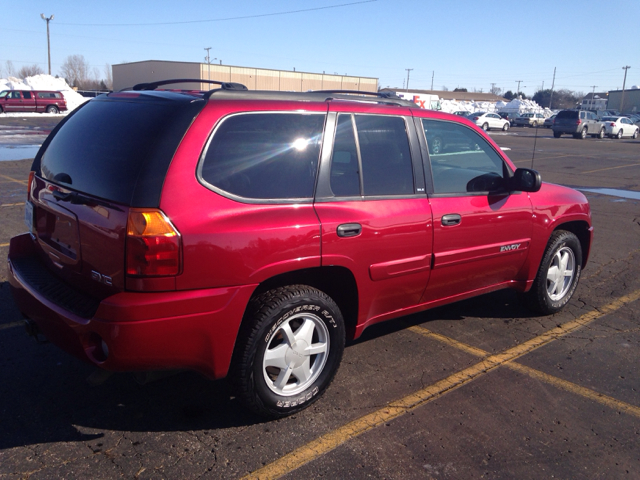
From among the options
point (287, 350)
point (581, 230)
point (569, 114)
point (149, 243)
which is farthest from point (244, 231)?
point (569, 114)

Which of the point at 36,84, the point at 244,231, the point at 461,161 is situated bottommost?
the point at 244,231

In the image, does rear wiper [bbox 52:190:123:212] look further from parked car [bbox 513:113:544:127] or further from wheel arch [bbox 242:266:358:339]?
parked car [bbox 513:113:544:127]

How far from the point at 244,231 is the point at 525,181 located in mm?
2509

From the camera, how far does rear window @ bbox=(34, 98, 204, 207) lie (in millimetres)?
2785

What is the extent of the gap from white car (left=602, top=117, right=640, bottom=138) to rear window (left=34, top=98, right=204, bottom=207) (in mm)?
41691

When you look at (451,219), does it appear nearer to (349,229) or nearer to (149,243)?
(349,229)

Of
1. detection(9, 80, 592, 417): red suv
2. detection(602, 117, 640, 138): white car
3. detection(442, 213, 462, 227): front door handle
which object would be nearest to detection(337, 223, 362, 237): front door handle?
detection(9, 80, 592, 417): red suv

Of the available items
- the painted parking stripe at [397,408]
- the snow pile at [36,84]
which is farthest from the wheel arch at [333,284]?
the snow pile at [36,84]

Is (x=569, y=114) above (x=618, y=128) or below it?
above

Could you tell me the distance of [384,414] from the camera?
11.2 ft

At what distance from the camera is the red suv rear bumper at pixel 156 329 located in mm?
2701

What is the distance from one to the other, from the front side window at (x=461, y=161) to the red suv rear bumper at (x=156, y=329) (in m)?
1.86

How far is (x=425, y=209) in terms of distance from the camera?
12.6 feet

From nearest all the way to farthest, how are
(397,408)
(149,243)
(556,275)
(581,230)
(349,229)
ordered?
(149,243), (349,229), (397,408), (556,275), (581,230)
